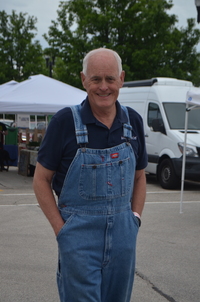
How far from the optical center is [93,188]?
2.52m

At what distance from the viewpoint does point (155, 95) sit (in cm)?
1380

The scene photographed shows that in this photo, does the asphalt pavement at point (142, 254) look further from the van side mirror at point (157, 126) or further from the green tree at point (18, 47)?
the green tree at point (18, 47)

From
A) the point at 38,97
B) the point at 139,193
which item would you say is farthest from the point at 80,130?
the point at 38,97

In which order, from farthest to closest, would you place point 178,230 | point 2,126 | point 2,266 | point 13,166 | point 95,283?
point 13,166 → point 2,126 → point 178,230 → point 2,266 → point 95,283

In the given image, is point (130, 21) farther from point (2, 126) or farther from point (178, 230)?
point (178, 230)

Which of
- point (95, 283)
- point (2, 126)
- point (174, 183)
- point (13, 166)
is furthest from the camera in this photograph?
point (13, 166)

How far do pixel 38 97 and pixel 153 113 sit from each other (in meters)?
3.20

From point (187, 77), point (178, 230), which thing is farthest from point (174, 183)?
point (187, 77)

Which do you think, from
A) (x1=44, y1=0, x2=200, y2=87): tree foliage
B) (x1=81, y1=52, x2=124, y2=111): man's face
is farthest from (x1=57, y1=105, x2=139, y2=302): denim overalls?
(x1=44, y1=0, x2=200, y2=87): tree foliage

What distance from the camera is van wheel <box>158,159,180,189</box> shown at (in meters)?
12.8

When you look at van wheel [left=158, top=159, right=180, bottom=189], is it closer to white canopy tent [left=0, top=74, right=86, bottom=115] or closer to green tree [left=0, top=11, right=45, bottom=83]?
white canopy tent [left=0, top=74, right=86, bottom=115]

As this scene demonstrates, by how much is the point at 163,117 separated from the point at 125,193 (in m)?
10.9

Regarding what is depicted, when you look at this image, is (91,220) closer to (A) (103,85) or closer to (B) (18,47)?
(A) (103,85)

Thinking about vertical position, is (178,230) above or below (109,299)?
below
